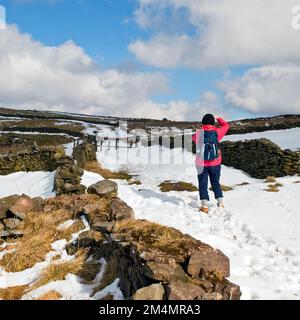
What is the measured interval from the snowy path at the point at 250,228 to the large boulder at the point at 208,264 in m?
0.32

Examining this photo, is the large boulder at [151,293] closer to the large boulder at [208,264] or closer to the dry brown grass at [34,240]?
the large boulder at [208,264]

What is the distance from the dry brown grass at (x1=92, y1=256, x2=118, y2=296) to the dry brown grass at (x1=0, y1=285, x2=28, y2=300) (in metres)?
1.24

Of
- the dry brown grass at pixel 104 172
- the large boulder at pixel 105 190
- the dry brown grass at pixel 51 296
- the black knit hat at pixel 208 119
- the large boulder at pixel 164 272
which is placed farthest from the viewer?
the dry brown grass at pixel 104 172

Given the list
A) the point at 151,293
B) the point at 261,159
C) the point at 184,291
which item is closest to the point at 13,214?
the point at 151,293

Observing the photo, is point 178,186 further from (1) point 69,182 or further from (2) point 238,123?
(2) point 238,123

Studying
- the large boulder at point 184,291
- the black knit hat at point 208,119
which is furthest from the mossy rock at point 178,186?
the large boulder at point 184,291

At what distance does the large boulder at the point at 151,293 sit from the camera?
4.66 m

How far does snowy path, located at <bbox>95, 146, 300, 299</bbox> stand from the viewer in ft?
19.1

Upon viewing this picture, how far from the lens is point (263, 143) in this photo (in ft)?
63.6

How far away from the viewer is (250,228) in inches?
340

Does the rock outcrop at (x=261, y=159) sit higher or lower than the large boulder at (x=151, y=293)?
higher

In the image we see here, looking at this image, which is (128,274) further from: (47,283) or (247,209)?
(247,209)

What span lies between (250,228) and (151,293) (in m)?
4.56
